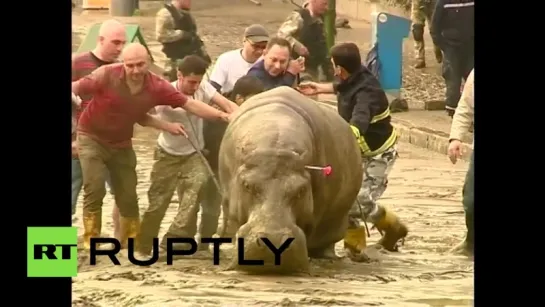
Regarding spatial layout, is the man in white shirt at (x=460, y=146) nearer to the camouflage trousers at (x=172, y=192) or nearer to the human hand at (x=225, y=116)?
the human hand at (x=225, y=116)

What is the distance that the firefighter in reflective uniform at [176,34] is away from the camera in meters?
7.39

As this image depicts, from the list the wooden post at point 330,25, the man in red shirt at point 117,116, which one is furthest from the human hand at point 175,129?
the wooden post at point 330,25

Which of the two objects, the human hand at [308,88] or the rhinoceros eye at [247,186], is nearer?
the rhinoceros eye at [247,186]

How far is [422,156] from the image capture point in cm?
758

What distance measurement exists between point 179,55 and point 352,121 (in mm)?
783

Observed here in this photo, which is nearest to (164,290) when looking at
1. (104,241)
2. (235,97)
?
(104,241)

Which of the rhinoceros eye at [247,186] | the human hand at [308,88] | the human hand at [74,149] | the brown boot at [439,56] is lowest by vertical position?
the rhinoceros eye at [247,186]

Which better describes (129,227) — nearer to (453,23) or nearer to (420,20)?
(420,20)

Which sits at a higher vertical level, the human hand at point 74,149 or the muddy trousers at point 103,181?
the human hand at point 74,149

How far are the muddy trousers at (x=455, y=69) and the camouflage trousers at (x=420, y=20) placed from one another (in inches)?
2.8
